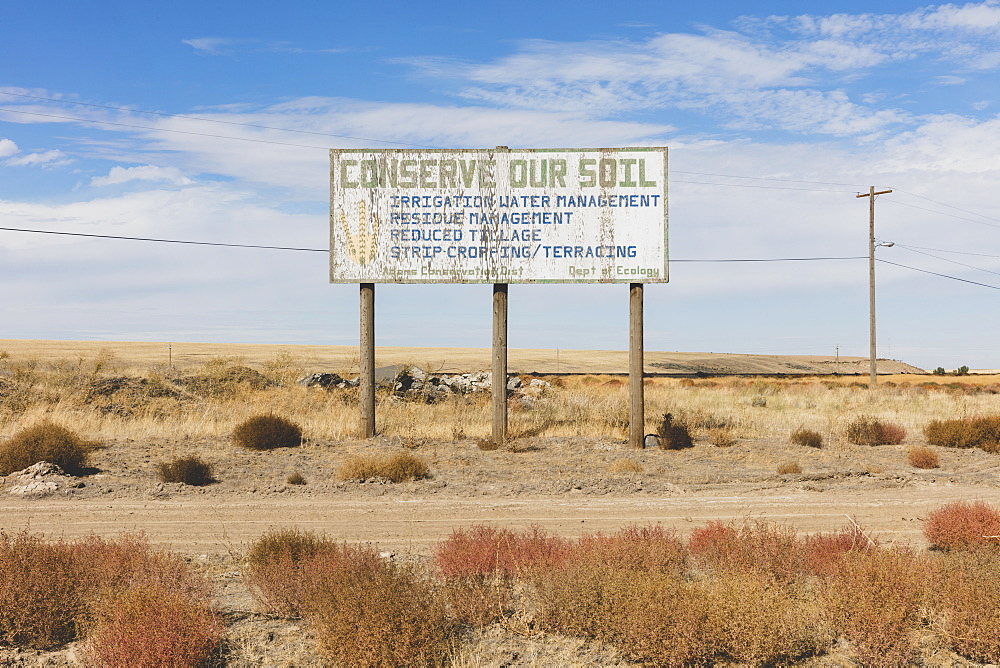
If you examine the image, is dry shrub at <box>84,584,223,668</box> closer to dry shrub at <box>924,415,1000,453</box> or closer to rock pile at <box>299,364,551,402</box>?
dry shrub at <box>924,415,1000,453</box>

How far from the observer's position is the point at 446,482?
1431 cm

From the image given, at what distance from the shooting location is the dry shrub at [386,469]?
14.6 m

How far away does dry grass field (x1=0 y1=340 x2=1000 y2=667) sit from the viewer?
7688 mm

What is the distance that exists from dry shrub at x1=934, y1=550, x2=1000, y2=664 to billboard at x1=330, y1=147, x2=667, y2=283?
39.8 feet

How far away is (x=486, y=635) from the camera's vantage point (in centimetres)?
616

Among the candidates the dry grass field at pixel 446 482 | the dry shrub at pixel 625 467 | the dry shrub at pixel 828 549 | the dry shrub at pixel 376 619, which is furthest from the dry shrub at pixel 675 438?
the dry shrub at pixel 376 619

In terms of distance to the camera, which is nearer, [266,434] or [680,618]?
[680,618]

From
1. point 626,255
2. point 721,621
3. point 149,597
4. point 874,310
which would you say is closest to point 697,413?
point 626,255

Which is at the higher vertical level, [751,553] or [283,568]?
[283,568]

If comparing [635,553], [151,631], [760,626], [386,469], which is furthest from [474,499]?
[151,631]

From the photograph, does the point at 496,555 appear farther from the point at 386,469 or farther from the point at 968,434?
the point at 968,434

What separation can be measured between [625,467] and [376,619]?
35.4ft

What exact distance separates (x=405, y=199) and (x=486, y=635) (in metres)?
14.0

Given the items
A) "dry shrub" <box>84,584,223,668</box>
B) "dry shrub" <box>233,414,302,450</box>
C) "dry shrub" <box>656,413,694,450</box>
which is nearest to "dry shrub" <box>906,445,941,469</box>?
"dry shrub" <box>656,413,694,450</box>
